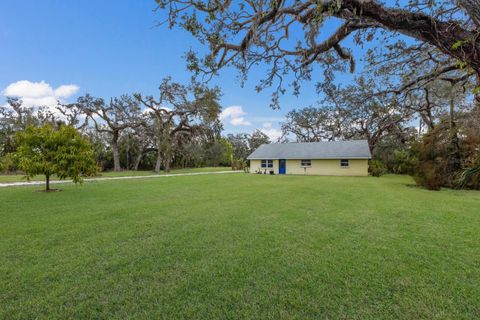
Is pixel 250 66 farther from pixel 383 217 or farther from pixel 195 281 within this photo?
pixel 383 217

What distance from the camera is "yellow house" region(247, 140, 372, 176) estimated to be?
67.2ft

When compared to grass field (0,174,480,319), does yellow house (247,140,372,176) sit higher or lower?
higher

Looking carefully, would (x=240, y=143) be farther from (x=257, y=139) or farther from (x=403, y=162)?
(x=403, y=162)

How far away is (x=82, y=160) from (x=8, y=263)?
8.24 meters

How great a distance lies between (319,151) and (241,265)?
21.1 meters

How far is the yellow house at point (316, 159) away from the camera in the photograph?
20469 mm

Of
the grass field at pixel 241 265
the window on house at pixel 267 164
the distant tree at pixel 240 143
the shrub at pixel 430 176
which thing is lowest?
the grass field at pixel 241 265

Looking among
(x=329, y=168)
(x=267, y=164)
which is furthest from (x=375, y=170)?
(x=267, y=164)

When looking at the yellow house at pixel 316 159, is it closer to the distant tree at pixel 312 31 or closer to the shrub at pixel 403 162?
the shrub at pixel 403 162

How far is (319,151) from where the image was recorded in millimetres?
22750

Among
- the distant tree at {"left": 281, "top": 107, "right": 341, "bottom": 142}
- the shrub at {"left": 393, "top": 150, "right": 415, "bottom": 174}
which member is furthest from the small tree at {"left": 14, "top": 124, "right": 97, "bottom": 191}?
the distant tree at {"left": 281, "top": 107, "right": 341, "bottom": 142}

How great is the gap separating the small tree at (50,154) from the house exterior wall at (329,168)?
58.5ft

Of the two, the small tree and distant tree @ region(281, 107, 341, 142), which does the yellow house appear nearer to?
distant tree @ region(281, 107, 341, 142)

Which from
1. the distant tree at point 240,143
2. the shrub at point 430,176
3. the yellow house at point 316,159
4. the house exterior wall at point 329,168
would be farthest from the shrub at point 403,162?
the distant tree at point 240,143
